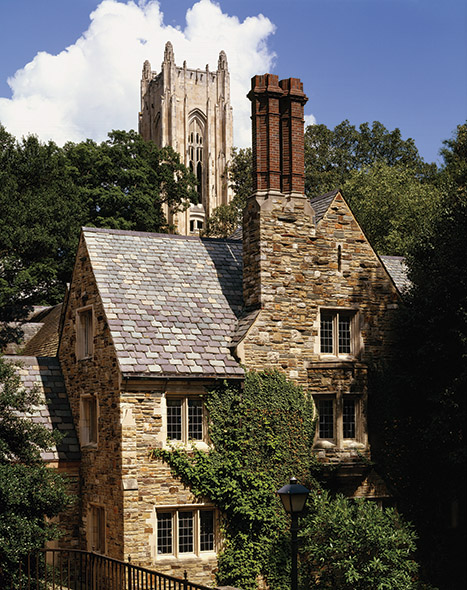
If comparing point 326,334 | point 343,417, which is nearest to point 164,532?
point 343,417

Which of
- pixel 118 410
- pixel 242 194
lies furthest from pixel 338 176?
pixel 118 410

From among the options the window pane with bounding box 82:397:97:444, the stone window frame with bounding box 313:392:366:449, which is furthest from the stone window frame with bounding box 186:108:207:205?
the stone window frame with bounding box 313:392:366:449

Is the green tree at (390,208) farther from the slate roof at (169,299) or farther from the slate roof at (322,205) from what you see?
the slate roof at (169,299)

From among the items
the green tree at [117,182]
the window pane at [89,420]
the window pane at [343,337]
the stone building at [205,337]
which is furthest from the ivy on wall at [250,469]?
the green tree at [117,182]

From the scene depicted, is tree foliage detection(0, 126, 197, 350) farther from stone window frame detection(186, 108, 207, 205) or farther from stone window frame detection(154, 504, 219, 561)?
stone window frame detection(186, 108, 207, 205)

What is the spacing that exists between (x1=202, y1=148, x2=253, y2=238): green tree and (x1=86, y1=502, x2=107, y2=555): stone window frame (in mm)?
38944

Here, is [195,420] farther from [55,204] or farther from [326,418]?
[55,204]

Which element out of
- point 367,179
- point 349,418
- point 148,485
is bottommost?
point 148,485

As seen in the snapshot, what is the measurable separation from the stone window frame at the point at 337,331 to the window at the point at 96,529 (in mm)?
7419

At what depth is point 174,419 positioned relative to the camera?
2014 centimetres

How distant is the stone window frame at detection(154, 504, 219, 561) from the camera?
63.5 ft

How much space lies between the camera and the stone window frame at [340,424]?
835 inches

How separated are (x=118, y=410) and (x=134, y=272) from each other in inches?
179

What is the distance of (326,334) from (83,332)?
23.5ft
